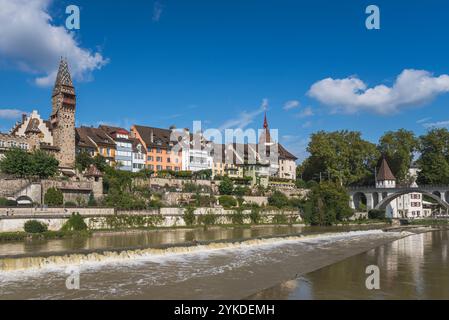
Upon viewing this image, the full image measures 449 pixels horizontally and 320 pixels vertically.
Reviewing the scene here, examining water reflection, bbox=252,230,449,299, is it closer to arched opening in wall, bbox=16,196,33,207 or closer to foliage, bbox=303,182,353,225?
foliage, bbox=303,182,353,225

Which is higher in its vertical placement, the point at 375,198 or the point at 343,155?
the point at 343,155

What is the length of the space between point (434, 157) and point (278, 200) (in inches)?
1532

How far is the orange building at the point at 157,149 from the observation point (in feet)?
282

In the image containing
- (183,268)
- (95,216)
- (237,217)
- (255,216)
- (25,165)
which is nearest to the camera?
(183,268)

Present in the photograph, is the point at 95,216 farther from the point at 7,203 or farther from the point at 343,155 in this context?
the point at 343,155

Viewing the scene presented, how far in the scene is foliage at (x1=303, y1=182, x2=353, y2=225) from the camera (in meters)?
71.8

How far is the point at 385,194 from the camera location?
8744 centimetres

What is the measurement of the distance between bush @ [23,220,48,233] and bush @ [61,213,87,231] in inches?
93.1

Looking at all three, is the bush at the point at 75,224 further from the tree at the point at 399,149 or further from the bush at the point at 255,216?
the tree at the point at 399,149

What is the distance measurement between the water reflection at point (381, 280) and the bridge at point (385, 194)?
1874 inches

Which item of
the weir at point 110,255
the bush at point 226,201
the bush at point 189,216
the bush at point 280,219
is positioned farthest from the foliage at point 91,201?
the bush at point 280,219

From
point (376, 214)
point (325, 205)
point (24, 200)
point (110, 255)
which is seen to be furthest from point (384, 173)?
point (110, 255)

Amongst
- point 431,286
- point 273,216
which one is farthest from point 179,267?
point 273,216
